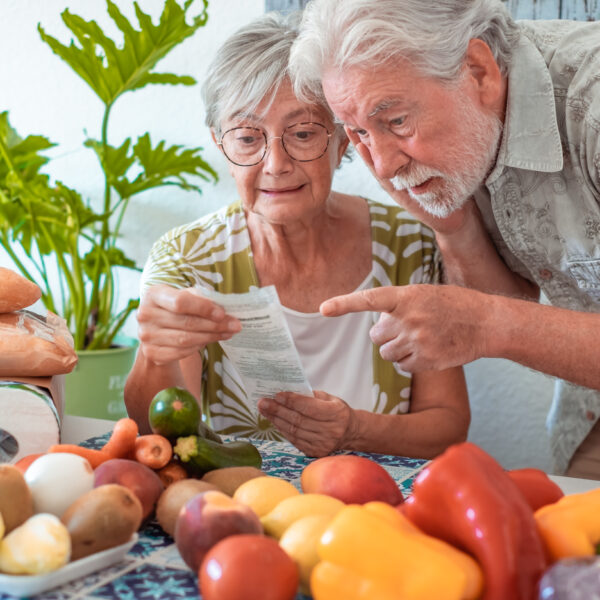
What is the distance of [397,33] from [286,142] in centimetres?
36

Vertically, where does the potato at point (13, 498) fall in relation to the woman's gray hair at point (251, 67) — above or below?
below

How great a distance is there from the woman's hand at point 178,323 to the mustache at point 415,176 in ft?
1.48

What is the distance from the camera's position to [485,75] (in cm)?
143

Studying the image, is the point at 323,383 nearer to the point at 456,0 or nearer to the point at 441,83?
the point at 441,83

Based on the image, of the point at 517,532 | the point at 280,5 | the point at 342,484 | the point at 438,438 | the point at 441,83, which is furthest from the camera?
the point at 280,5

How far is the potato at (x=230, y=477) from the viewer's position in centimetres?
92

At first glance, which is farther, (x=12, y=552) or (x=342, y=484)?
(x=342, y=484)

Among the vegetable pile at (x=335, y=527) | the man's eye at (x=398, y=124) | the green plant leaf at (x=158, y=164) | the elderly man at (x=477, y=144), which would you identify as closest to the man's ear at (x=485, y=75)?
the elderly man at (x=477, y=144)

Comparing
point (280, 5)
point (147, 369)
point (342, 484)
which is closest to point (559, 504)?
point (342, 484)

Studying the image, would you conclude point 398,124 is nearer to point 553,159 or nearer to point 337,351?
point 553,159

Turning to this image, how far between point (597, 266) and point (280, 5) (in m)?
1.50

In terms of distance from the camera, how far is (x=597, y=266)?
1.43 m

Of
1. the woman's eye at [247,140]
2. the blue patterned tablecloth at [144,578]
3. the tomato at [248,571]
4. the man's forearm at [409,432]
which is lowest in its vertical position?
the man's forearm at [409,432]

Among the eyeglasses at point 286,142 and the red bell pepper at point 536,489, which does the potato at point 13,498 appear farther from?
the eyeglasses at point 286,142
